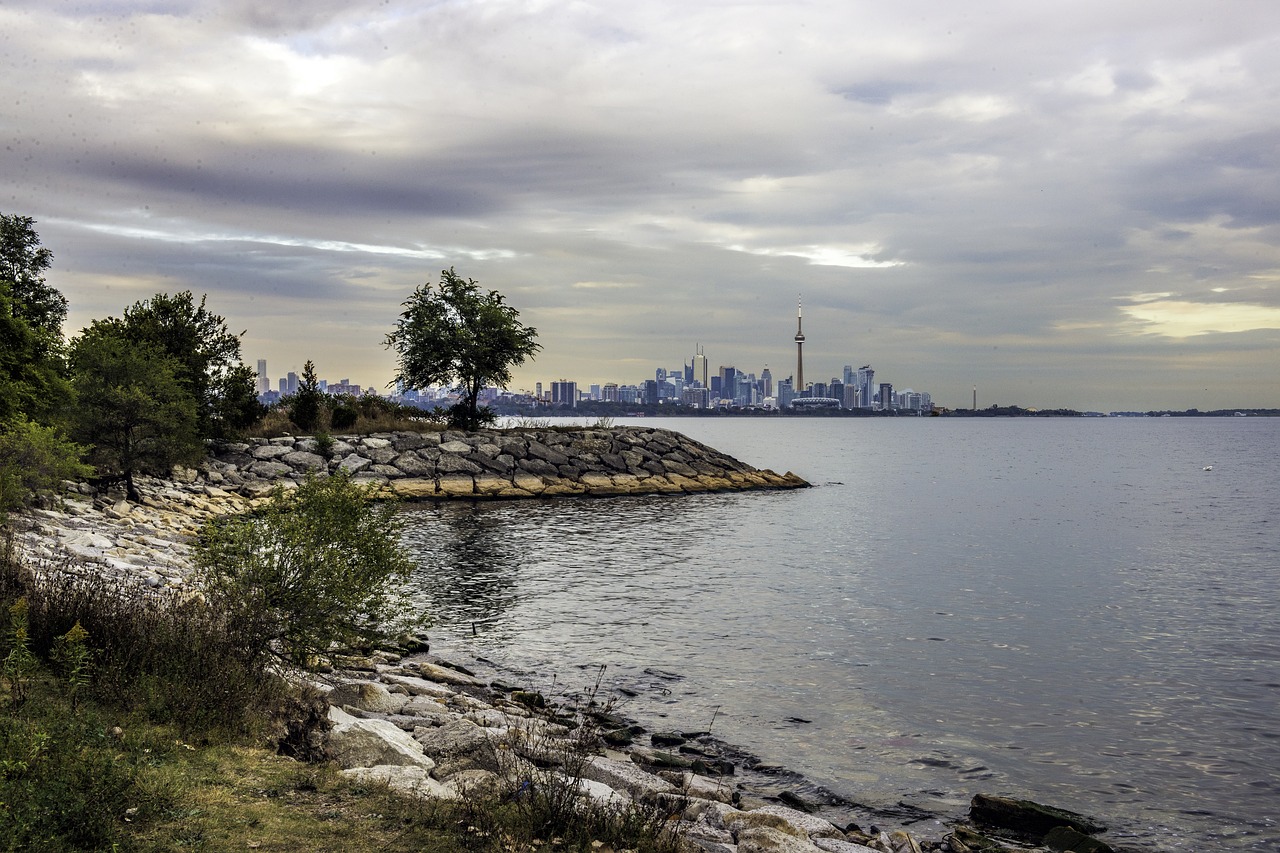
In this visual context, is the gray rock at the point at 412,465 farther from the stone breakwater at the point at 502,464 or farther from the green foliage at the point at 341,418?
the green foliage at the point at 341,418

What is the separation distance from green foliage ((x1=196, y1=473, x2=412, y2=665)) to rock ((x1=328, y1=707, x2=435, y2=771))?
7.46 feet

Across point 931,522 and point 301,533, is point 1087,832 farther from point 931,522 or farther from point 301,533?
point 931,522

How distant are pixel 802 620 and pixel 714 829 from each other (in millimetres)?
13010

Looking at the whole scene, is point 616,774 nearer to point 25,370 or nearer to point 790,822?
point 790,822

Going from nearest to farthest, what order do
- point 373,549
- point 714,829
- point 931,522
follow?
point 714,829 < point 373,549 < point 931,522

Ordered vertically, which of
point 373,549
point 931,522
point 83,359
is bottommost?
point 931,522

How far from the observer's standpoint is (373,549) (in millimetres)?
12992

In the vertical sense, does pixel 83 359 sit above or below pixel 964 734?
above

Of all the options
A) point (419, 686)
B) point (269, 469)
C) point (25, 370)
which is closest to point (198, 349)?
point (269, 469)

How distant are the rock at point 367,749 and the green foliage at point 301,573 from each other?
7.46 ft

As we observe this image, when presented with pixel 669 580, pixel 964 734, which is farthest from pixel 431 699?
pixel 669 580

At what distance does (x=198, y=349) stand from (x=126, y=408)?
32.6 feet

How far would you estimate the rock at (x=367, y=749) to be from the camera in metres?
8.66

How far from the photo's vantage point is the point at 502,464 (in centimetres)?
4950
